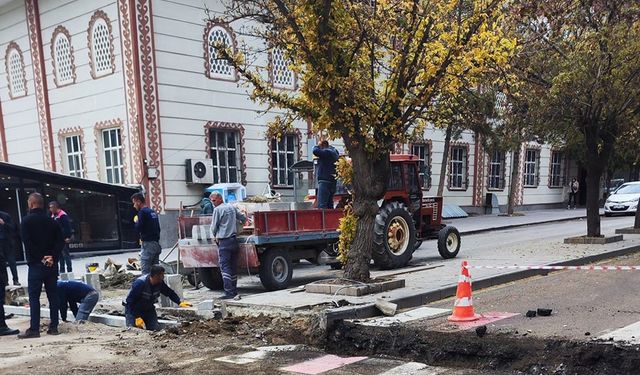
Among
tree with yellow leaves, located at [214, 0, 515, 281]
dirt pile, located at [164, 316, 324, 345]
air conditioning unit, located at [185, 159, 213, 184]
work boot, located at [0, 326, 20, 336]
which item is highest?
tree with yellow leaves, located at [214, 0, 515, 281]

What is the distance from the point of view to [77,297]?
7.55 m

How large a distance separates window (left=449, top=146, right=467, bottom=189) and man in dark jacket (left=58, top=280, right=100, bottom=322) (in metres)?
21.5

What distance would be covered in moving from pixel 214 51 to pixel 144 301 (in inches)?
465

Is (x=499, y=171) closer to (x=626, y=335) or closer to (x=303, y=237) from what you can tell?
(x=303, y=237)

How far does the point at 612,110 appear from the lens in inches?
488

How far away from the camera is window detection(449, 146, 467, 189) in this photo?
26.5 meters

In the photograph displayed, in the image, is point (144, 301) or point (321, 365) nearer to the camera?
point (321, 365)

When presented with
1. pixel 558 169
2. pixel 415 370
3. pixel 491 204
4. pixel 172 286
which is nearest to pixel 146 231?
pixel 172 286

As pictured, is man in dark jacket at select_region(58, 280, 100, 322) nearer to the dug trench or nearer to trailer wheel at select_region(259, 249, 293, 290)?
trailer wheel at select_region(259, 249, 293, 290)

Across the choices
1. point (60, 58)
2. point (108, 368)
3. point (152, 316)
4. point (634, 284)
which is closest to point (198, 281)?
point (152, 316)

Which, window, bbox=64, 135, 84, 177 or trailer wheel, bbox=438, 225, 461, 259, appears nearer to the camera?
trailer wheel, bbox=438, 225, 461, 259

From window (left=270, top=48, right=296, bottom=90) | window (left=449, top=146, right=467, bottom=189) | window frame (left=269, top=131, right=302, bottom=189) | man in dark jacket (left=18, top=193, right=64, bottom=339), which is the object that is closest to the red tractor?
man in dark jacket (left=18, top=193, right=64, bottom=339)

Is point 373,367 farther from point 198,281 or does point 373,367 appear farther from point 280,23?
point 198,281

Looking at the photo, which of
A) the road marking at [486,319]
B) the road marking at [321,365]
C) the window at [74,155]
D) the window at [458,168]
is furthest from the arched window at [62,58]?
the window at [458,168]
